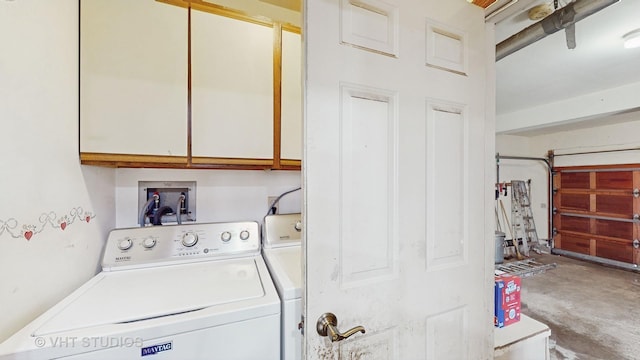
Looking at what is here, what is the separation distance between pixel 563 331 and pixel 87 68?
4.41m

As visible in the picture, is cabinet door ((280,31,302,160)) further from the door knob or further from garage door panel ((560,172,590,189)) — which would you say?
garage door panel ((560,172,590,189))

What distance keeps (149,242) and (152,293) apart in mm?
427

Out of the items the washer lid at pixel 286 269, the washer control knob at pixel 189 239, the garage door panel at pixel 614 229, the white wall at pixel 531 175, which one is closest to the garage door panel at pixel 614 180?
the garage door panel at pixel 614 229

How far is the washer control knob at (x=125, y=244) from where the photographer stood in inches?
51.2

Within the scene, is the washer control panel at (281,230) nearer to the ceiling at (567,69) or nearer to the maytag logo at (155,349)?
the maytag logo at (155,349)

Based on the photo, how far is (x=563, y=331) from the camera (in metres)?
2.63

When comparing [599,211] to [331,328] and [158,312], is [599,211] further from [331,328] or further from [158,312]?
[158,312]

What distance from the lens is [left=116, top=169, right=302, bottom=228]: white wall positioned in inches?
60.8

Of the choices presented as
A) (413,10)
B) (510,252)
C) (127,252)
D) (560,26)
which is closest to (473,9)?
(413,10)

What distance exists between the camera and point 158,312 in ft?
2.82

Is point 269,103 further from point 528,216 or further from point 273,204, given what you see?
point 528,216
